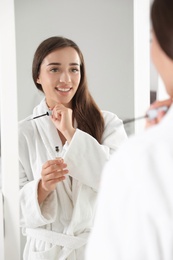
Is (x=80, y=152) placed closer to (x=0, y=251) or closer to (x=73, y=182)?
(x=73, y=182)

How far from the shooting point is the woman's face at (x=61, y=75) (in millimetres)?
1424

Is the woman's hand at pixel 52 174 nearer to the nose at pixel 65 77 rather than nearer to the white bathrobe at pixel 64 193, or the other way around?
the white bathrobe at pixel 64 193

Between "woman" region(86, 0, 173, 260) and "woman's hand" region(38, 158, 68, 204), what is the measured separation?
787 mm

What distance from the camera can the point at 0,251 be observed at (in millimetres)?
1581

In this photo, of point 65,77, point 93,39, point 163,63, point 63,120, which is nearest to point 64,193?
point 63,120

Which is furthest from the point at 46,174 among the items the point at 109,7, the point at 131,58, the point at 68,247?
the point at 109,7

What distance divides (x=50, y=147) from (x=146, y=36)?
488 millimetres

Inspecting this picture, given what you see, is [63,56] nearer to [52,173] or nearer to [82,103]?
[82,103]

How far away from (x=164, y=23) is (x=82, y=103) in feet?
2.75

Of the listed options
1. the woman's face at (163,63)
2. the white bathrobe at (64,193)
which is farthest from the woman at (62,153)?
the woman's face at (163,63)

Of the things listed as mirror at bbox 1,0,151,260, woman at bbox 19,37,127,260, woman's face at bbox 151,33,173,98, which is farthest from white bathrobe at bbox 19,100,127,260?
woman's face at bbox 151,33,173,98

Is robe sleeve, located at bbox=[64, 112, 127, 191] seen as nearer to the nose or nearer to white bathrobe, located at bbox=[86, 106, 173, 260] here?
the nose

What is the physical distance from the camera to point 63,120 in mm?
1401

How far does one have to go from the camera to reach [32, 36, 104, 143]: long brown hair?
4.70 ft
